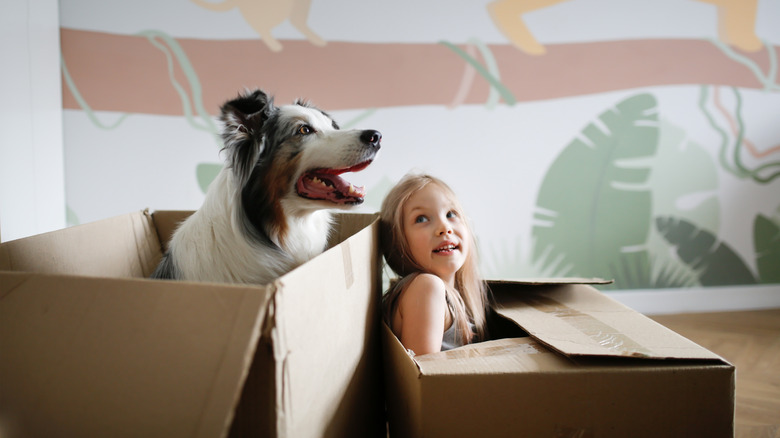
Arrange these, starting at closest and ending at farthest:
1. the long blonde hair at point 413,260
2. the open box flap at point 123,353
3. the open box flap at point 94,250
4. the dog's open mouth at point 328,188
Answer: the open box flap at point 123,353
the open box flap at point 94,250
the dog's open mouth at point 328,188
the long blonde hair at point 413,260

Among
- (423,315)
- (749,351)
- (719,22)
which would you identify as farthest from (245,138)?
(719,22)

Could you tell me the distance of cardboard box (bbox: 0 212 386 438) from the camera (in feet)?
1.85

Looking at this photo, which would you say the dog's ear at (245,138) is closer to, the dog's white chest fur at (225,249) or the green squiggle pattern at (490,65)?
the dog's white chest fur at (225,249)

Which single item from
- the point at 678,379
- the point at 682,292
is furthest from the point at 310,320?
the point at 682,292

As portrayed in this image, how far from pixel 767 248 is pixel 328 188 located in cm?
270

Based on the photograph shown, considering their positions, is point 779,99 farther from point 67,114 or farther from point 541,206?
point 67,114

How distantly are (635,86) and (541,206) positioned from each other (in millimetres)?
782

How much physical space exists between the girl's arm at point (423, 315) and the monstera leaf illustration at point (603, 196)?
1.62 meters

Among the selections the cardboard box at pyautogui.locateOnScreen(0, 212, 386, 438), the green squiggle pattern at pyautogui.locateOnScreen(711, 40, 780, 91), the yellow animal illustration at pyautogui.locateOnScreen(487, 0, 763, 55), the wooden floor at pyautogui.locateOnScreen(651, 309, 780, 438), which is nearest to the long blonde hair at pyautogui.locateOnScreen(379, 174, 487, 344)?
the cardboard box at pyautogui.locateOnScreen(0, 212, 386, 438)

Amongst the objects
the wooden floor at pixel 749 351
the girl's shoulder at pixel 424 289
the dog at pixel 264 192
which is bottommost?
the wooden floor at pixel 749 351

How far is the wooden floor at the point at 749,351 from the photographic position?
4.97 feet

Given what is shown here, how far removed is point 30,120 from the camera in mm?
2027

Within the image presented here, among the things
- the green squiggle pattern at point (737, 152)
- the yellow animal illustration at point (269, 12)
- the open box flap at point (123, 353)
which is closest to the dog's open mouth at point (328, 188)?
the open box flap at point (123, 353)

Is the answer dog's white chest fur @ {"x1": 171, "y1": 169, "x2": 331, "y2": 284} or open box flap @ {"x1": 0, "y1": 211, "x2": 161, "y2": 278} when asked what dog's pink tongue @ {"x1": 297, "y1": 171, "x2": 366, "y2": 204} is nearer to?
dog's white chest fur @ {"x1": 171, "y1": 169, "x2": 331, "y2": 284}
